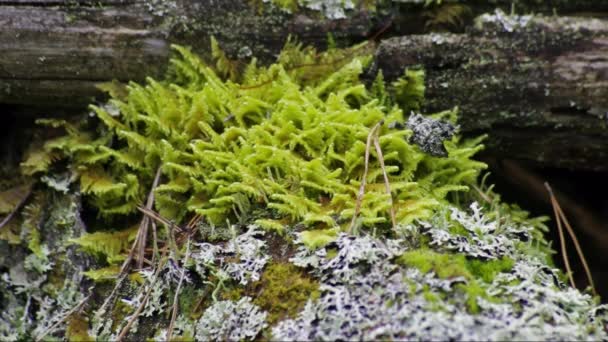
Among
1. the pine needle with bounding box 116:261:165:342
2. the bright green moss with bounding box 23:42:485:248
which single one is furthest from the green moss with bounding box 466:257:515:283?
the pine needle with bounding box 116:261:165:342

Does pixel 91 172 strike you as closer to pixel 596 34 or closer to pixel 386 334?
pixel 386 334

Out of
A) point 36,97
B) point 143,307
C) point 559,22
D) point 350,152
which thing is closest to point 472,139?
point 559,22

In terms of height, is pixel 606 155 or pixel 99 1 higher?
pixel 99 1

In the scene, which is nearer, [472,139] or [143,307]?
[143,307]

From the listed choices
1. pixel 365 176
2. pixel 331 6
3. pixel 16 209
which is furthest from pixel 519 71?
pixel 16 209

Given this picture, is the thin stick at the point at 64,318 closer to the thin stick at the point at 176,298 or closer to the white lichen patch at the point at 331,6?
the thin stick at the point at 176,298

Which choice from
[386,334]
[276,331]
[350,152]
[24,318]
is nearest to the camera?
[386,334]
